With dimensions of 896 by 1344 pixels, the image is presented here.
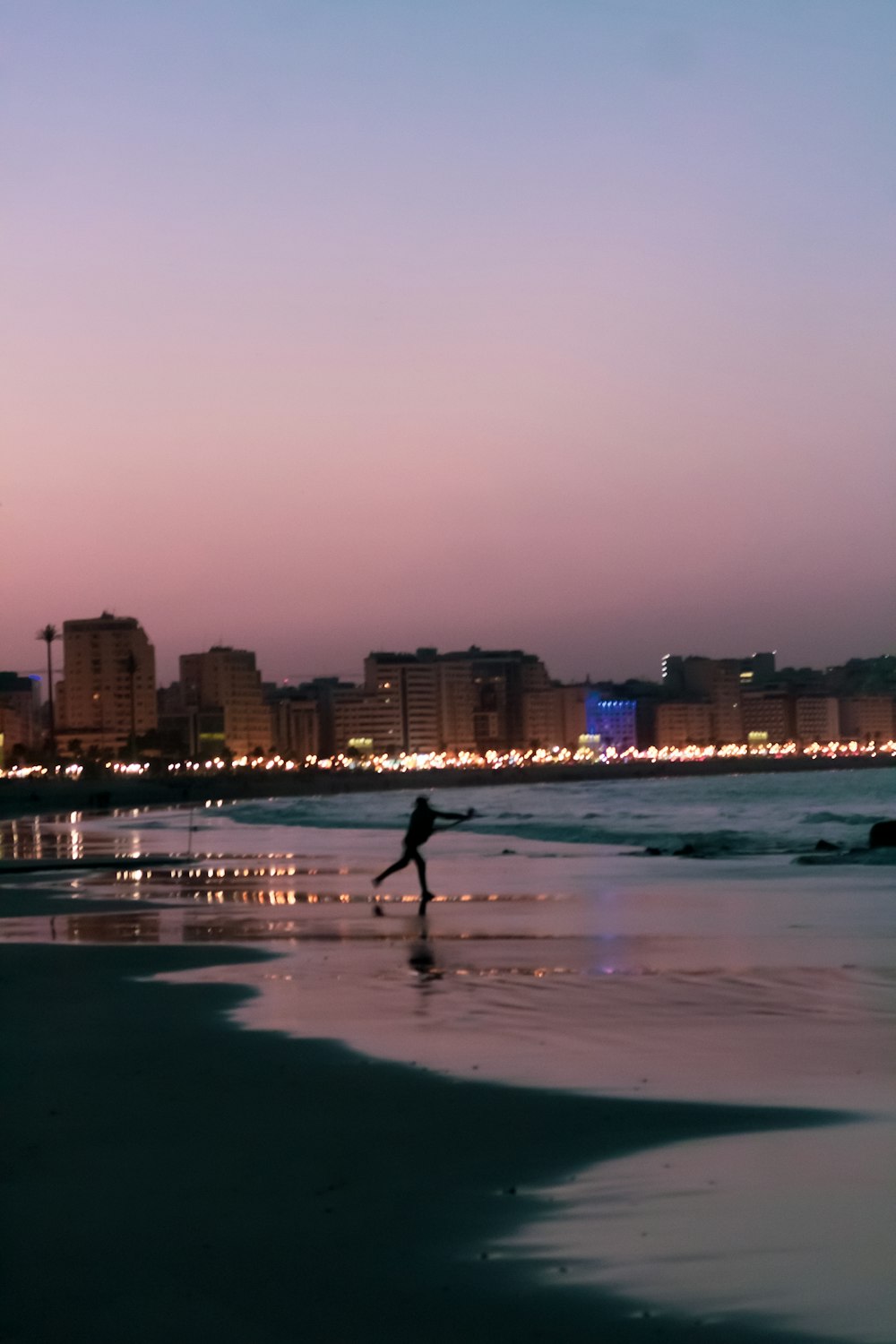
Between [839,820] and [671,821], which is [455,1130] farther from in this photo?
[671,821]

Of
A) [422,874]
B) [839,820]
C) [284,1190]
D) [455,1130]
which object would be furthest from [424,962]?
[839,820]

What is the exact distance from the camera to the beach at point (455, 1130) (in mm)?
5465

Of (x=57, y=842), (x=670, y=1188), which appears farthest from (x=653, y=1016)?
(x=57, y=842)

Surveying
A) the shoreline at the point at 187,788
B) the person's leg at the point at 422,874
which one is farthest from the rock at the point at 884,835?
the shoreline at the point at 187,788

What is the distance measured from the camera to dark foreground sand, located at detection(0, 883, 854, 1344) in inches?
208

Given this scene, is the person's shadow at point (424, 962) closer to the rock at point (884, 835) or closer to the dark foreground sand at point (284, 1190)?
the dark foreground sand at point (284, 1190)

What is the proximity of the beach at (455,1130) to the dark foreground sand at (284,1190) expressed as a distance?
0.8 inches

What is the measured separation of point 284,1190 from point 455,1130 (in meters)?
1.34

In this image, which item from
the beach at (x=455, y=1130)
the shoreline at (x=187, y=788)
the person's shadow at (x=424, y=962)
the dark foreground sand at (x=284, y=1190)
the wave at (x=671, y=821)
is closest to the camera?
the dark foreground sand at (x=284, y=1190)

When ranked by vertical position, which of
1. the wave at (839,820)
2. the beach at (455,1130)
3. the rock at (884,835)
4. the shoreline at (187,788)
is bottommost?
the wave at (839,820)

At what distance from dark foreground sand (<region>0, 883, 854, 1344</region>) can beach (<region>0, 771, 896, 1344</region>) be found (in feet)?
0.06

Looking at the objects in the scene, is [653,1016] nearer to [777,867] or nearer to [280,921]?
[280,921]

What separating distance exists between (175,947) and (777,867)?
1406cm

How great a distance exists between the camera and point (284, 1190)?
6.79 m
